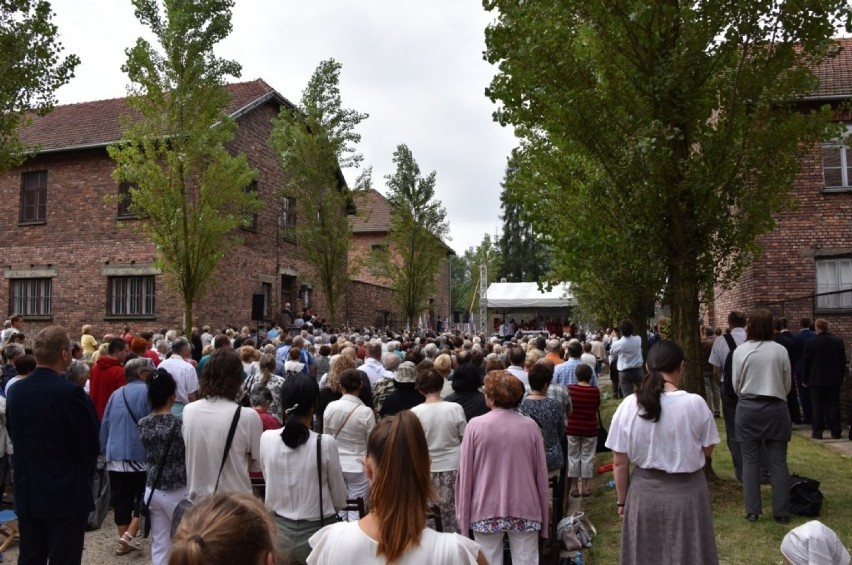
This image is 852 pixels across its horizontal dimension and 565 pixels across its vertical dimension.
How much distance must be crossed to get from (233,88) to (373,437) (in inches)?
1045

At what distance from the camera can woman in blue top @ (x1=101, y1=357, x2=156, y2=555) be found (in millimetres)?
6531

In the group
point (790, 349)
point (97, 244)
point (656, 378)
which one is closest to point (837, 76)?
point (790, 349)

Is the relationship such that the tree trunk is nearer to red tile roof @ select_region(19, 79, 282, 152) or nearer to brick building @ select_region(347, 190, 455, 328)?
brick building @ select_region(347, 190, 455, 328)

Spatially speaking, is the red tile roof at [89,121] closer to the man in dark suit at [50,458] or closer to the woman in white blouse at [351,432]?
the woman in white blouse at [351,432]

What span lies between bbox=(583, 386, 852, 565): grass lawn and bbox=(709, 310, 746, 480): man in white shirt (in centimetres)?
33

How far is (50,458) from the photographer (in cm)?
464

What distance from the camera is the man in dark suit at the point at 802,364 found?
12.1 metres

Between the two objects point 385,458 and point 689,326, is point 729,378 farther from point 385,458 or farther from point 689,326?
point 385,458

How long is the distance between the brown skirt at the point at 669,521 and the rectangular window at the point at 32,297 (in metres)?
23.9

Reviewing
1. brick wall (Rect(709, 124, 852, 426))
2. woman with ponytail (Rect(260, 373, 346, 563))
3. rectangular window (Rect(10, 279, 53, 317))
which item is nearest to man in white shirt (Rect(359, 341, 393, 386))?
woman with ponytail (Rect(260, 373, 346, 563))

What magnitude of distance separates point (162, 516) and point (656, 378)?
3753 mm

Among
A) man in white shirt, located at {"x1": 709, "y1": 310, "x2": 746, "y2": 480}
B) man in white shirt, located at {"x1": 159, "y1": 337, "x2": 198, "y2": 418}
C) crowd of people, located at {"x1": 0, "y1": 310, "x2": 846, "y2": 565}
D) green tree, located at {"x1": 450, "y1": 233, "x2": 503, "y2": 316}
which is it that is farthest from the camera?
green tree, located at {"x1": 450, "y1": 233, "x2": 503, "y2": 316}

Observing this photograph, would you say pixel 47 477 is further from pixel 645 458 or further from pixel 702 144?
pixel 702 144

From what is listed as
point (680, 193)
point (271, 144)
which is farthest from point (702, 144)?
point (271, 144)
